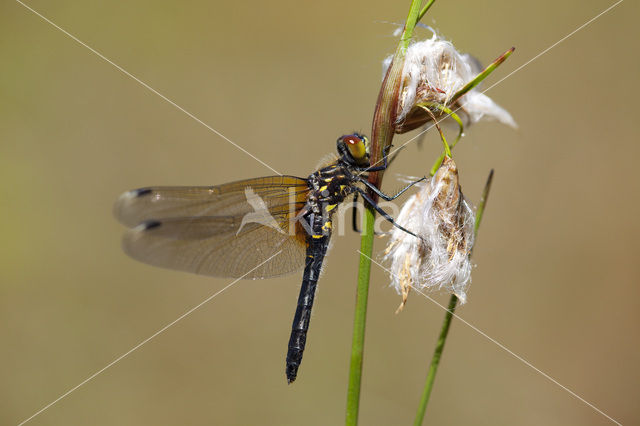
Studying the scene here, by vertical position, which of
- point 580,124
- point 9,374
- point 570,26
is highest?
point 570,26

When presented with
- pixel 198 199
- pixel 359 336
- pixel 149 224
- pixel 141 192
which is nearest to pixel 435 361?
pixel 359 336

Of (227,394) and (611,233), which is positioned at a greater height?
(611,233)

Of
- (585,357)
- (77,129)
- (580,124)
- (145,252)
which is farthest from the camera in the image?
(77,129)

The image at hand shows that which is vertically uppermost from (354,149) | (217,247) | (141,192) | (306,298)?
(354,149)

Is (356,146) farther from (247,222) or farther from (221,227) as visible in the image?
(221,227)

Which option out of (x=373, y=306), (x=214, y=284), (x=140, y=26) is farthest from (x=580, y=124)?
(x=140, y=26)

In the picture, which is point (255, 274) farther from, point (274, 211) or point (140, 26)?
point (140, 26)

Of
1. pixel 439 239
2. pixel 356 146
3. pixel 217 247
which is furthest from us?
pixel 217 247
